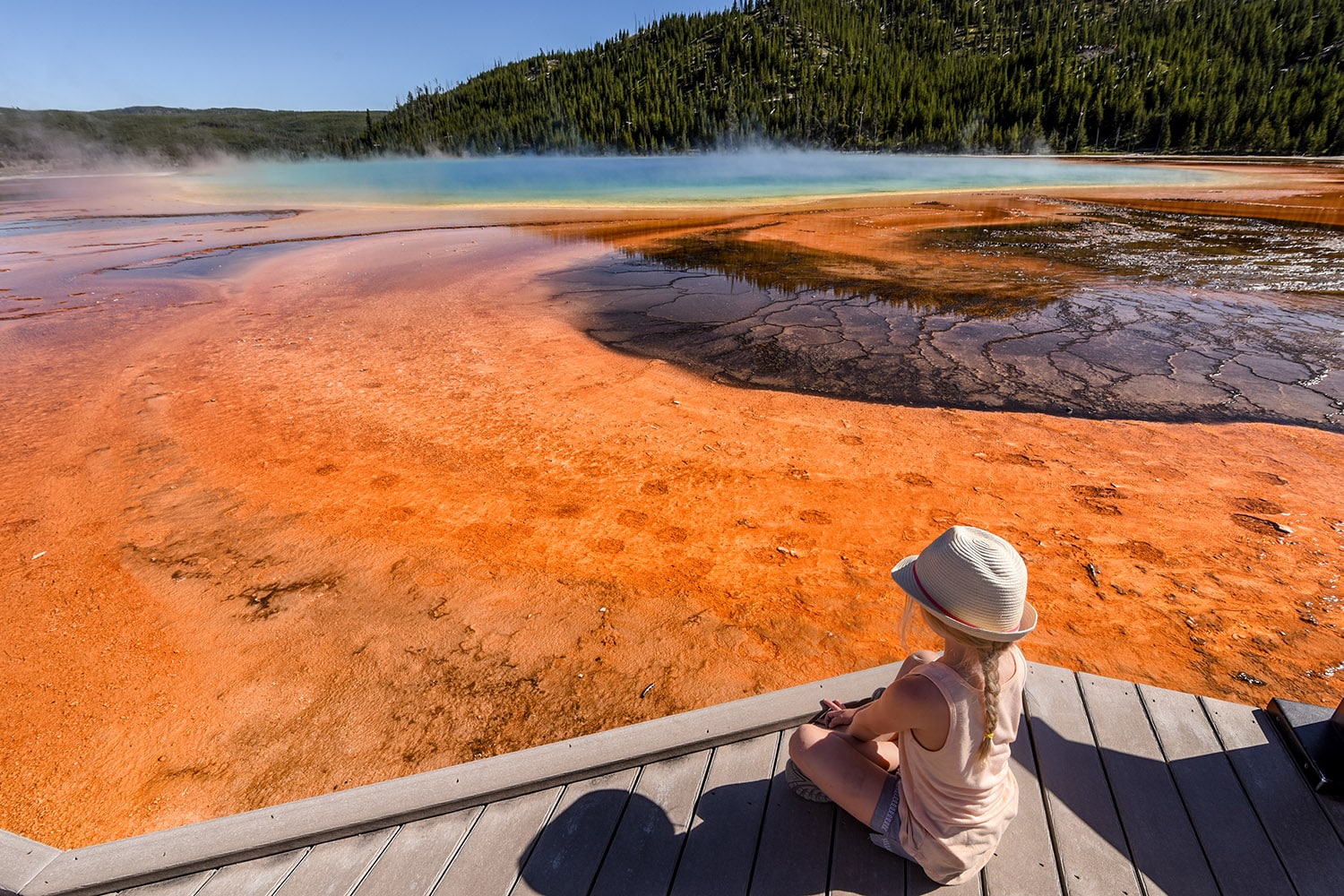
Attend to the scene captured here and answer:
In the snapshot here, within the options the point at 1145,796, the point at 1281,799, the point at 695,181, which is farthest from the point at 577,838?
the point at 695,181

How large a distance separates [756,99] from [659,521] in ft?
298

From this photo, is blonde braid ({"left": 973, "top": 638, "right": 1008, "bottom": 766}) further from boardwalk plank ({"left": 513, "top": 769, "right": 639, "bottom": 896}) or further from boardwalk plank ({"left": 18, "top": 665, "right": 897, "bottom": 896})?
boardwalk plank ({"left": 513, "top": 769, "right": 639, "bottom": 896})

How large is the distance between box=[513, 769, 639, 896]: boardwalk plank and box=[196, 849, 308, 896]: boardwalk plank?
2.30 ft

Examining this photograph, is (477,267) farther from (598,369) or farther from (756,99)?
(756,99)

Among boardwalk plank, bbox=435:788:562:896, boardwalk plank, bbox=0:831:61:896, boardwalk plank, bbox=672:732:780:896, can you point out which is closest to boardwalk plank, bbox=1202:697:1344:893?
boardwalk plank, bbox=672:732:780:896

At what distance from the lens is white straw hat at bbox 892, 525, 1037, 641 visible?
1.58 meters

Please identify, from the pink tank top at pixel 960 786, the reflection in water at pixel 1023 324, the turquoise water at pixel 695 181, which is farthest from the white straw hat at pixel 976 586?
the turquoise water at pixel 695 181

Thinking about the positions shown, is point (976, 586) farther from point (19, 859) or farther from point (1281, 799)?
point (19, 859)

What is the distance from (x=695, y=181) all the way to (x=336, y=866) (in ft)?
140

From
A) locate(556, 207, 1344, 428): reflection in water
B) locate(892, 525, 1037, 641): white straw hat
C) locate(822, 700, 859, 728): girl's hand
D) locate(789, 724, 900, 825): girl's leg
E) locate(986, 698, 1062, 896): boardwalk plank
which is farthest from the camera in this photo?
locate(556, 207, 1344, 428): reflection in water

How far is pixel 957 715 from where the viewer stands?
1658mm

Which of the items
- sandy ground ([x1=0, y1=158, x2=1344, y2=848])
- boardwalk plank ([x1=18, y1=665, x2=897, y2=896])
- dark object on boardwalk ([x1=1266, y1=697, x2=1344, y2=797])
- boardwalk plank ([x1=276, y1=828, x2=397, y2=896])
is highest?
dark object on boardwalk ([x1=1266, y1=697, x2=1344, y2=797])

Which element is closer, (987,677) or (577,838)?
(987,677)

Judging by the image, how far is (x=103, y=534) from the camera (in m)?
4.43
